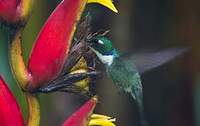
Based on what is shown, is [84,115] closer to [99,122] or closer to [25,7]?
[99,122]

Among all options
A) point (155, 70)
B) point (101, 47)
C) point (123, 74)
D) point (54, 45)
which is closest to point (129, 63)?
point (123, 74)

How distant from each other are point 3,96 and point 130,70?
435 millimetres

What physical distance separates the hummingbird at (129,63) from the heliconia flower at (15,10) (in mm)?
203

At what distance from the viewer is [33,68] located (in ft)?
4.15

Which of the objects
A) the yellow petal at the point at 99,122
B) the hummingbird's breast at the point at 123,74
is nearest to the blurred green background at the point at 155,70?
the hummingbird's breast at the point at 123,74

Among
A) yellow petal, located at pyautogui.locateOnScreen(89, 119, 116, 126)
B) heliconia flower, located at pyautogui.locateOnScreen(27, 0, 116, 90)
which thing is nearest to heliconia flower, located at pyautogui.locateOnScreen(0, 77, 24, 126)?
heliconia flower, located at pyautogui.locateOnScreen(27, 0, 116, 90)

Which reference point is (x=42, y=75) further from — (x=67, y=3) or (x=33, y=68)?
(x=67, y=3)

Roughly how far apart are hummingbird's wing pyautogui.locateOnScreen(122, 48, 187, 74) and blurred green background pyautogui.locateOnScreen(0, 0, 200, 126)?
0.94 meters

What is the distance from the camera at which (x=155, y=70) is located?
2703mm

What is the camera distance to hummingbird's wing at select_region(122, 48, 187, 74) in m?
1.49

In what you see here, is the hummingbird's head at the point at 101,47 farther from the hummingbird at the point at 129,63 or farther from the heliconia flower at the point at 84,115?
the heliconia flower at the point at 84,115

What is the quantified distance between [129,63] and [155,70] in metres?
1.16

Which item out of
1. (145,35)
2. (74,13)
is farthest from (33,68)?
(145,35)

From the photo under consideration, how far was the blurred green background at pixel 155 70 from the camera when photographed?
2594mm
